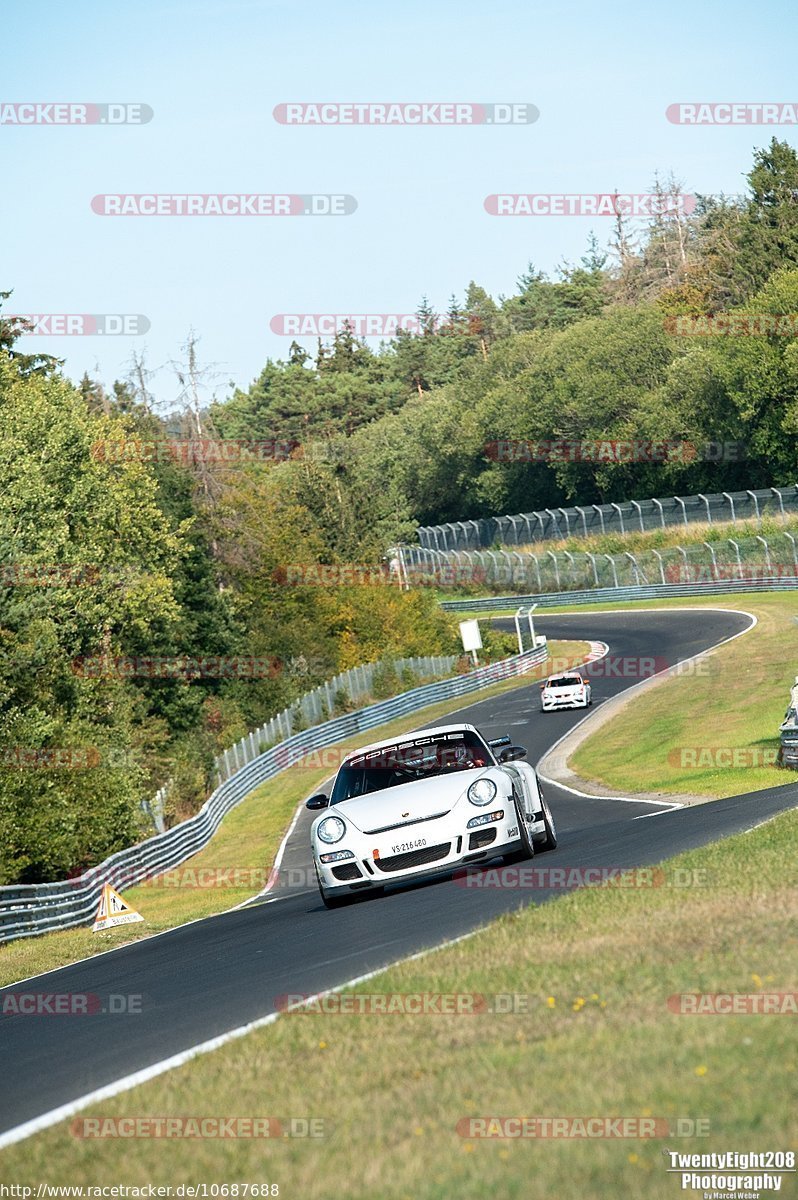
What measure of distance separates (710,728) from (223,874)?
1357cm

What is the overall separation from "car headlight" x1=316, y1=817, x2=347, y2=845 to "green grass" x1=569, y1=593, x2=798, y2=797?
12391 millimetres

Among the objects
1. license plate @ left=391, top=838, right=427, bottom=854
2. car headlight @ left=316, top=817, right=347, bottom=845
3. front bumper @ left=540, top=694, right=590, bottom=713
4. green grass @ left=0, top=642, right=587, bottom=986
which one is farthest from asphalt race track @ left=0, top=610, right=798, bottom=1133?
front bumper @ left=540, top=694, right=590, bottom=713

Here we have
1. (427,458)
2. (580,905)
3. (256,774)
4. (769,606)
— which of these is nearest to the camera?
(580,905)

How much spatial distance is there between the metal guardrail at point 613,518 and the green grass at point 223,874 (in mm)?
21142

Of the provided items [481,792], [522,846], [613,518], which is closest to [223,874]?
[522,846]

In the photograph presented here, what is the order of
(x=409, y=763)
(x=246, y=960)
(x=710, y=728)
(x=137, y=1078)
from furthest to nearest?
(x=710, y=728) → (x=409, y=763) → (x=246, y=960) → (x=137, y=1078)

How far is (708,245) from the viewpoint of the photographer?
131625 mm

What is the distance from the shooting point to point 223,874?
3180 centimetres

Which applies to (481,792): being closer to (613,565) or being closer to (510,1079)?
(510,1079)

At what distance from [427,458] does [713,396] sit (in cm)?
4049

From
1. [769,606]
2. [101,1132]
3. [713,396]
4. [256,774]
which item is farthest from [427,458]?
[101,1132]

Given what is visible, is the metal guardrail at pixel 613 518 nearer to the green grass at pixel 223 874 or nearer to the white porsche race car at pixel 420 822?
the green grass at pixel 223 874

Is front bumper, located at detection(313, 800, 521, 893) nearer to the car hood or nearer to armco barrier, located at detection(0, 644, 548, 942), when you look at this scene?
the car hood

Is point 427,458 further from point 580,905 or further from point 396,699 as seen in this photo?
point 580,905
